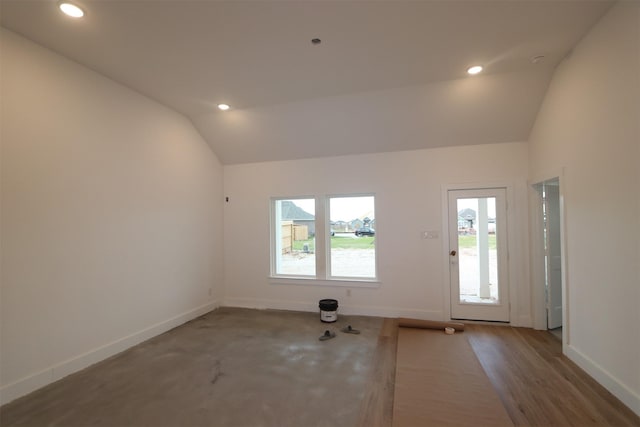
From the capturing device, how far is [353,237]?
4.80 metres

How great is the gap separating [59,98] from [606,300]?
17.7 feet

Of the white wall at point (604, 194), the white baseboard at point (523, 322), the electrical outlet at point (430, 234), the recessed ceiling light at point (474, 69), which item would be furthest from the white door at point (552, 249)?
the recessed ceiling light at point (474, 69)

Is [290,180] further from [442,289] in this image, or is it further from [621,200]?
[621,200]

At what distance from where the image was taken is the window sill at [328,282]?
179 inches

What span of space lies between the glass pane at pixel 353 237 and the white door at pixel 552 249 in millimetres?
2265

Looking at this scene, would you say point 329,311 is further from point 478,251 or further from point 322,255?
point 478,251

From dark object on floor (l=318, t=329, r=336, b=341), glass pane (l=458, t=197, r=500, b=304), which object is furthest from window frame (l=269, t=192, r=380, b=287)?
glass pane (l=458, t=197, r=500, b=304)

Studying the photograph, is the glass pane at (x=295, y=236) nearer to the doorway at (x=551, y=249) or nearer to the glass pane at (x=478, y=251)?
the glass pane at (x=478, y=251)

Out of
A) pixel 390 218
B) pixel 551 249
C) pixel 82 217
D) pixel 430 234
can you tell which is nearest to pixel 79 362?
pixel 82 217

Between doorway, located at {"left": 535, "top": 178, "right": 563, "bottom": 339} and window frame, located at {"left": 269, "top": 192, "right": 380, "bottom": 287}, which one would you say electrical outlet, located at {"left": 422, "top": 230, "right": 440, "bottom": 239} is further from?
doorway, located at {"left": 535, "top": 178, "right": 563, "bottom": 339}

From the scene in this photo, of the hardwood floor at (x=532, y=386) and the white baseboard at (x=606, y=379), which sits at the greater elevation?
the white baseboard at (x=606, y=379)

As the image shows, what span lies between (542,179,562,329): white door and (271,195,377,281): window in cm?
227

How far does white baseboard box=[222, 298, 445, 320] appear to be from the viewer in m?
4.29

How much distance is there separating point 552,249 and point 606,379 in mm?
1671
